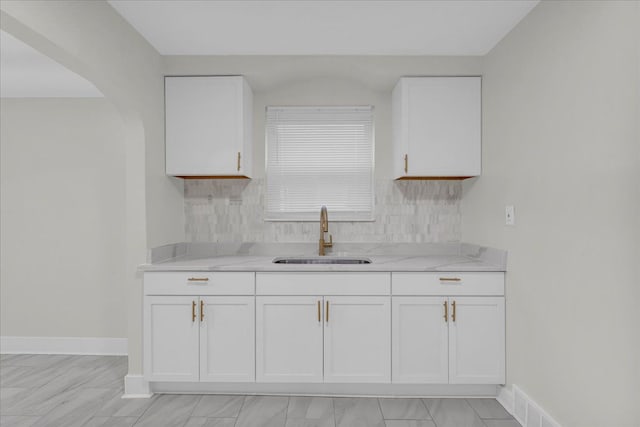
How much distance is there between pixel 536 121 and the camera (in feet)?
7.04

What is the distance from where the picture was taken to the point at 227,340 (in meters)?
2.54

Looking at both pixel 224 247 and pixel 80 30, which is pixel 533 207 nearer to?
pixel 224 247

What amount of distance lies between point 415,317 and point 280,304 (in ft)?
2.91

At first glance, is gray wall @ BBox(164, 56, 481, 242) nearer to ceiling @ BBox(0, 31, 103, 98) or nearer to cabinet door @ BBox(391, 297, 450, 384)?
cabinet door @ BBox(391, 297, 450, 384)

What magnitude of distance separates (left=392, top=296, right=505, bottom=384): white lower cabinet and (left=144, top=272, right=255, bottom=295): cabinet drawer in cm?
100

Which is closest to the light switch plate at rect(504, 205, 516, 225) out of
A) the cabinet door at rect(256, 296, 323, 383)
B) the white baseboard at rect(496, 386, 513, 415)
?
the white baseboard at rect(496, 386, 513, 415)

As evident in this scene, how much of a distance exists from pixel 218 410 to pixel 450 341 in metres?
1.54

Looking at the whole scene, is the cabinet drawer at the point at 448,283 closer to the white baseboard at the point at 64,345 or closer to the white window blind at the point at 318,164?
the white window blind at the point at 318,164

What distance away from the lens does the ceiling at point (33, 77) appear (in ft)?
8.63

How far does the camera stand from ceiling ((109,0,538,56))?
7.13ft

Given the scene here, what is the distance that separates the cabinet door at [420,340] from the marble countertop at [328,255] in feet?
0.81

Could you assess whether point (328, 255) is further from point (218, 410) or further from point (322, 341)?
point (218, 410)

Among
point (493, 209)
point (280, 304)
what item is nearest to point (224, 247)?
point (280, 304)

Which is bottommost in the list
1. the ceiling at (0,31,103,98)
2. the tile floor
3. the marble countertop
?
the tile floor
